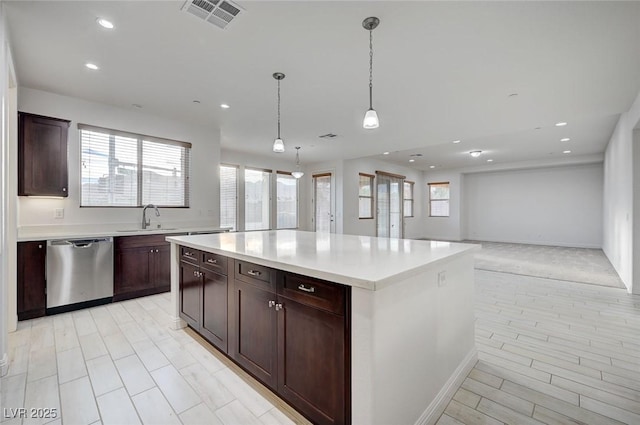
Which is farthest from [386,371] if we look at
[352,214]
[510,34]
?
[352,214]

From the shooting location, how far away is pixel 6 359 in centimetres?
212

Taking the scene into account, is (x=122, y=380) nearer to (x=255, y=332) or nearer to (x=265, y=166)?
(x=255, y=332)

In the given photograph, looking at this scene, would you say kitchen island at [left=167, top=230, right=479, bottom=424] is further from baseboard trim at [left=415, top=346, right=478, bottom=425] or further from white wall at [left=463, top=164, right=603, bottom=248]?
white wall at [left=463, top=164, right=603, bottom=248]

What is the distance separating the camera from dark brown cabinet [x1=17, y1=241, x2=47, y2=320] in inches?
119

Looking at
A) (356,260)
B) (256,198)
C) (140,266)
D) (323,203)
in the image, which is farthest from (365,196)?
(356,260)

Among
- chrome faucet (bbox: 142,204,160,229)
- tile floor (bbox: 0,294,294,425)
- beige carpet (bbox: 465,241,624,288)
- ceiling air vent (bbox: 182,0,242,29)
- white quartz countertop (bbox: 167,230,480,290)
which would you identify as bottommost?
tile floor (bbox: 0,294,294,425)

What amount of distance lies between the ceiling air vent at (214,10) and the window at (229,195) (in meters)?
4.71

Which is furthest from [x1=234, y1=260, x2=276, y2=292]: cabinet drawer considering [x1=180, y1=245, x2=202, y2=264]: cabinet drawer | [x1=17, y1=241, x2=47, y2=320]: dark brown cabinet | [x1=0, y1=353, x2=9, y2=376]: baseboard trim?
[x1=17, y1=241, x2=47, y2=320]: dark brown cabinet

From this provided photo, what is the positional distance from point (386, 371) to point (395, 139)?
520cm

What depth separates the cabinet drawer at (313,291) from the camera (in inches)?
52.9

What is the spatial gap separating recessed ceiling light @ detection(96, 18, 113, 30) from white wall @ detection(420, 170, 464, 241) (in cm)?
1046

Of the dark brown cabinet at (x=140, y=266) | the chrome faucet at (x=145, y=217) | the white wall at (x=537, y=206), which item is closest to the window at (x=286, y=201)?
the chrome faucet at (x=145, y=217)

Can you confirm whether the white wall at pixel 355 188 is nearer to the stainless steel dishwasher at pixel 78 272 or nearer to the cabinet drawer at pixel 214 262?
the stainless steel dishwasher at pixel 78 272

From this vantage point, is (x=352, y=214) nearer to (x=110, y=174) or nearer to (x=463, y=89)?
(x=463, y=89)
